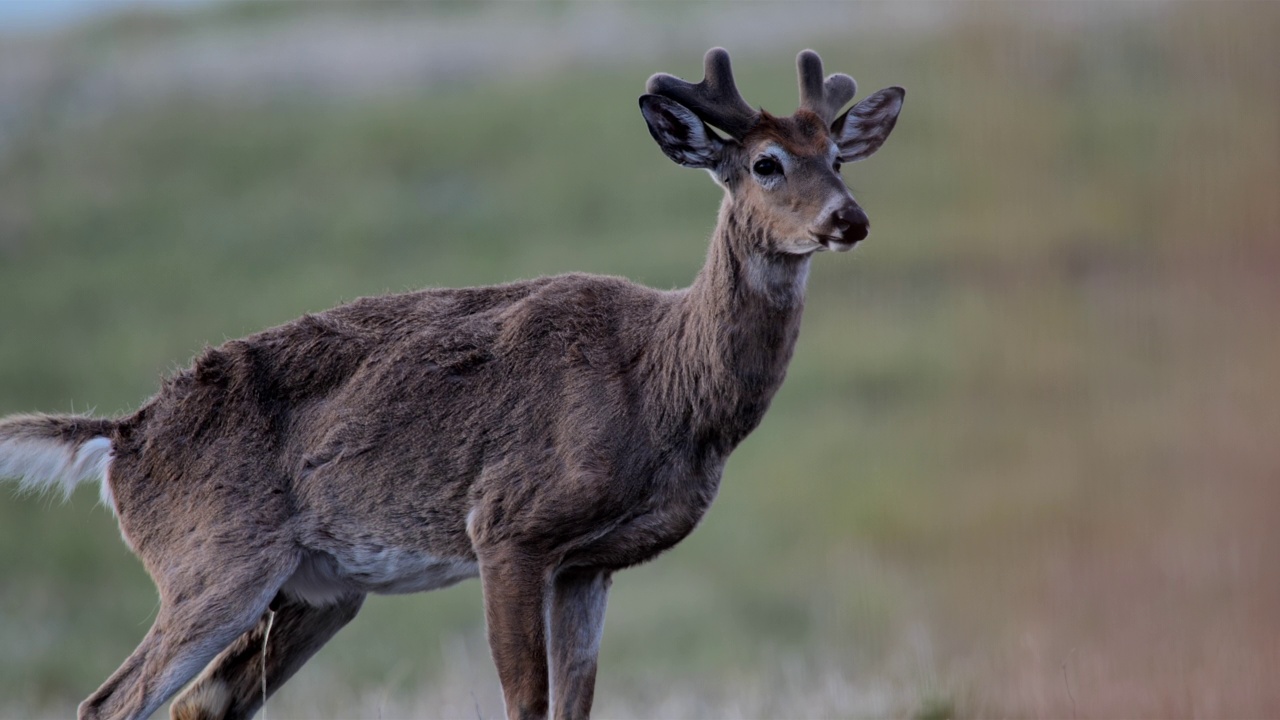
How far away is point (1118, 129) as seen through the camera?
2438 centimetres

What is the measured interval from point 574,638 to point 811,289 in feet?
53.8

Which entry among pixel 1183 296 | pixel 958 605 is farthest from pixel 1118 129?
pixel 1183 296

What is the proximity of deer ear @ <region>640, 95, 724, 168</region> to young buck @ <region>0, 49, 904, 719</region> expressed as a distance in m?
0.01

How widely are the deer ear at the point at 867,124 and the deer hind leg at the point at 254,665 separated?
3.07 m

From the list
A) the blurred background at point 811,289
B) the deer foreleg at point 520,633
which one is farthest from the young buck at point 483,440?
the blurred background at point 811,289

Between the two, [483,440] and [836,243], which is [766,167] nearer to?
[836,243]

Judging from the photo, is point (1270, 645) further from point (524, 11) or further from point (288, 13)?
point (288, 13)

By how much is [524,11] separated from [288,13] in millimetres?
6824

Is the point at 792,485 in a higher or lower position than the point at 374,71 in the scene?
lower

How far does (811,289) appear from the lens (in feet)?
75.8

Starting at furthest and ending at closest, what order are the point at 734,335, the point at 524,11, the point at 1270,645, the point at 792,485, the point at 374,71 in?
the point at 524,11 < the point at 374,71 < the point at 792,485 < the point at 734,335 < the point at 1270,645

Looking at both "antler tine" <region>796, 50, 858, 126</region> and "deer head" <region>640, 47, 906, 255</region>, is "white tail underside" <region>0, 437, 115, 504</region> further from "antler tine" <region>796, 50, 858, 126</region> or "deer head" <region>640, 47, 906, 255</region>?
"antler tine" <region>796, 50, 858, 126</region>

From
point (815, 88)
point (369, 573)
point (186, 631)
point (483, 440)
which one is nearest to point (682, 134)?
point (815, 88)

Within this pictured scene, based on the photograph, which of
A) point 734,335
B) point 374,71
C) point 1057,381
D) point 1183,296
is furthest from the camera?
point 374,71
